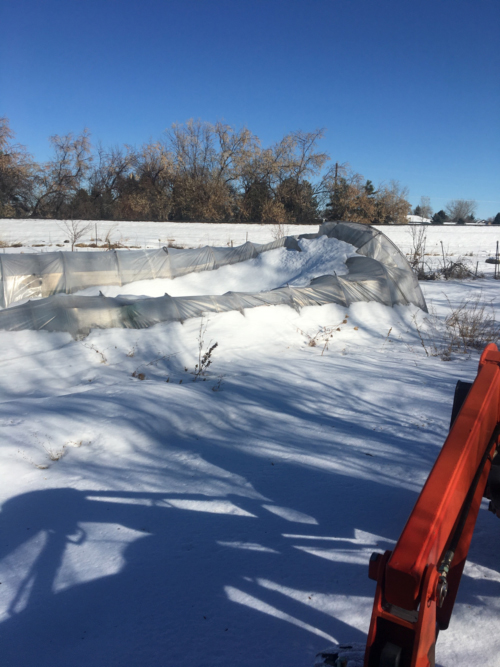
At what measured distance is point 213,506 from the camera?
2803 millimetres

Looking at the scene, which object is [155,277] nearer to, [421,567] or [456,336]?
[456,336]

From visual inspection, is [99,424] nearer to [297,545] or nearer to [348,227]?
[297,545]

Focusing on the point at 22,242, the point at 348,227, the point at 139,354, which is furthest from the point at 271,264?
the point at 22,242

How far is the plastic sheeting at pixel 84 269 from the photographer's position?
9.62 meters

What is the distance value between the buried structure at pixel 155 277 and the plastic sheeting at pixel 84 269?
2 centimetres

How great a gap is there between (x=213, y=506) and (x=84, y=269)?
8.65 metres

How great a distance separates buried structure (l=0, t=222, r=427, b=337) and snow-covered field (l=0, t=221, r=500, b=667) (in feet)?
3.19

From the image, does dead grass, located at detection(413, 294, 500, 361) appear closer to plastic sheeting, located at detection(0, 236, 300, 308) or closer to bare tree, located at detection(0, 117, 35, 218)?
plastic sheeting, located at detection(0, 236, 300, 308)

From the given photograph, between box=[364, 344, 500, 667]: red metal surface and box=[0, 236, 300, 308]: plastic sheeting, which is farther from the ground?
box=[0, 236, 300, 308]: plastic sheeting

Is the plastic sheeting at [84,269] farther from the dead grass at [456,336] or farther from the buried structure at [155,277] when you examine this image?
the dead grass at [456,336]

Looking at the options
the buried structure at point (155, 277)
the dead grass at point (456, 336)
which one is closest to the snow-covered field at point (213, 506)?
the dead grass at point (456, 336)

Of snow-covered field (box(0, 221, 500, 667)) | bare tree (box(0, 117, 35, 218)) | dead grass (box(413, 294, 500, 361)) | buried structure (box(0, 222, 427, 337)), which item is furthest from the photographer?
bare tree (box(0, 117, 35, 218))

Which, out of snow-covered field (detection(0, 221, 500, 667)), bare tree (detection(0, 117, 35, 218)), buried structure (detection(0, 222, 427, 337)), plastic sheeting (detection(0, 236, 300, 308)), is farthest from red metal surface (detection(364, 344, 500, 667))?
bare tree (detection(0, 117, 35, 218))

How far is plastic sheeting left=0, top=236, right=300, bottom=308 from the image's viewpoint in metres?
9.62
